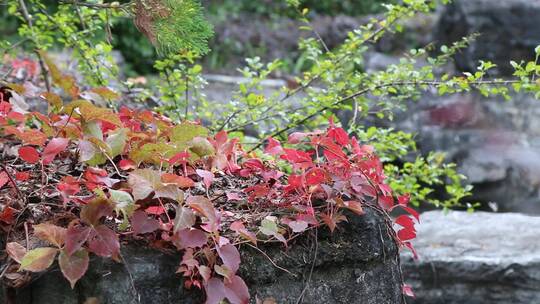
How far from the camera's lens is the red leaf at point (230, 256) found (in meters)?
1.46

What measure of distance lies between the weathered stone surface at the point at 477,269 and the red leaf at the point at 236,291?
6.15ft

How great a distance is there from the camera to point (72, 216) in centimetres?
153

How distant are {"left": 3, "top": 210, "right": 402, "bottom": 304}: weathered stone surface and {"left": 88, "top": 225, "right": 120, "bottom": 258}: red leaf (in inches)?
3.1

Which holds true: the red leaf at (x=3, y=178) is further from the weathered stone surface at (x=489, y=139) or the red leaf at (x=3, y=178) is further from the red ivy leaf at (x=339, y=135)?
the weathered stone surface at (x=489, y=139)

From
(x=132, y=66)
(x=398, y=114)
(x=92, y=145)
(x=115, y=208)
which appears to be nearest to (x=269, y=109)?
(x=92, y=145)

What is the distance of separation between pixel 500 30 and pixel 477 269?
396cm

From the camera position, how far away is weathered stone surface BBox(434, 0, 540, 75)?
641cm

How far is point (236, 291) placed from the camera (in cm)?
146

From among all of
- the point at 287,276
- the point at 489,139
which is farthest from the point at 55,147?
the point at 489,139

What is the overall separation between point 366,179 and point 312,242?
22 centimetres

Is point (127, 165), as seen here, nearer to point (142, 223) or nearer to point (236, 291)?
point (142, 223)

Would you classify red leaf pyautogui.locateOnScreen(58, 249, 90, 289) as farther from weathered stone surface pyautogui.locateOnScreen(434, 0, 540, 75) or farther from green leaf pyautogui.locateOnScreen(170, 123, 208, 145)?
weathered stone surface pyautogui.locateOnScreen(434, 0, 540, 75)

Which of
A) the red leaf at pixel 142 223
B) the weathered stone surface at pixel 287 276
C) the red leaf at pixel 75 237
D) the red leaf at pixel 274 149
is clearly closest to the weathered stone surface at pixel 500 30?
the red leaf at pixel 274 149

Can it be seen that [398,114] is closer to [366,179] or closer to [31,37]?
[31,37]
